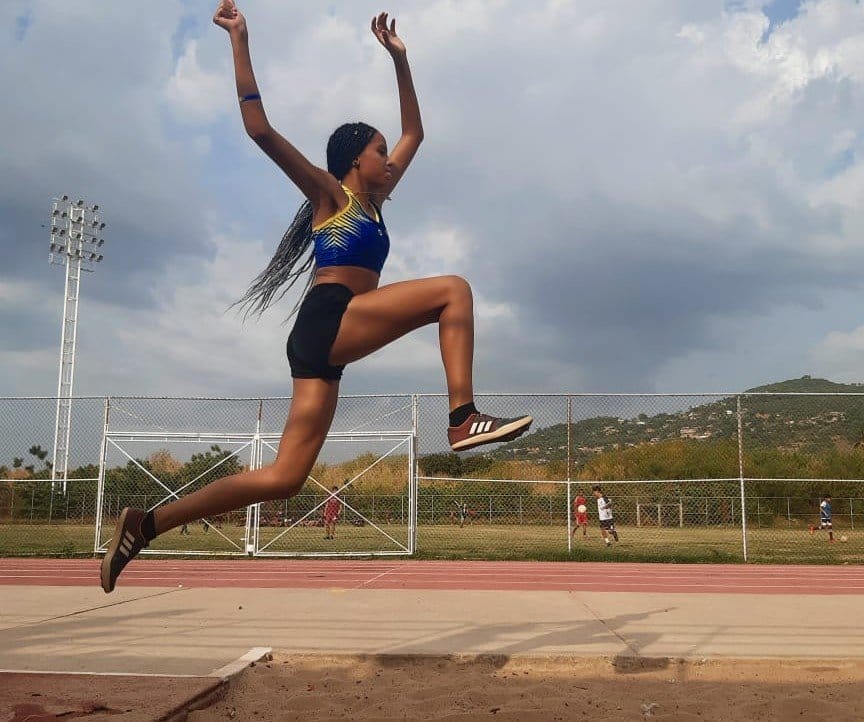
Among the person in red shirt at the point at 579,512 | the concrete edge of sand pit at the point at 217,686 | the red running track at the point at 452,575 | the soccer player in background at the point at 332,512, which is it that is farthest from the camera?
the person in red shirt at the point at 579,512

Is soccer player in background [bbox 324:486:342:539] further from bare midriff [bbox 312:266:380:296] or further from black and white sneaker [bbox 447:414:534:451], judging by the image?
black and white sneaker [bbox 447:414:534:451]

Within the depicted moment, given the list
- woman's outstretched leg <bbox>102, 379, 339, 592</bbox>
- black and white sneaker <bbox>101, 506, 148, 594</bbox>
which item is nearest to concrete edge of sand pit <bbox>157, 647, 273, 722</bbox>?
black and white sneaker <bbox>101, 506, 148, 594</bbox>

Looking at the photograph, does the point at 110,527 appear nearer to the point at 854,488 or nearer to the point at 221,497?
the point at 221,497

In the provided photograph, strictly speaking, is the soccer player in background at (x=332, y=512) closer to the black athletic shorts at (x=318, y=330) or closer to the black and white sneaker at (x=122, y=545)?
the black and white sneaker at (x=122, y=545)

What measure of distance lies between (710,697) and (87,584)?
7.49 meters

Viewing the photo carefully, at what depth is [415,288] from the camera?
9.00 ft

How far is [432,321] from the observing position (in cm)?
278

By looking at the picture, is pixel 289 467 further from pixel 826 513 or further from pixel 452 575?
pixel 826 513

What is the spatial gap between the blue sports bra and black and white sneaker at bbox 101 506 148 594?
130 cm

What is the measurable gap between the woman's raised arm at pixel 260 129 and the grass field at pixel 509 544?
33.6ft

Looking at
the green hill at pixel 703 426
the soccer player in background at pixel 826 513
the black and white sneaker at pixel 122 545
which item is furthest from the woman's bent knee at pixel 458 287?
the soccer player in background at pixel 826 513

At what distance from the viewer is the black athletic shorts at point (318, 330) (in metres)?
2.81

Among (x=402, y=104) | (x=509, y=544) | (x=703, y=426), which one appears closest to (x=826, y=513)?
(x=703, y=426)

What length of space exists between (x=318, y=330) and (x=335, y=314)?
0.28 ft
